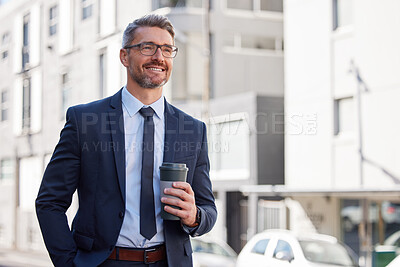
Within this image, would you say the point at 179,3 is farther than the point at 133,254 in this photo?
Yes

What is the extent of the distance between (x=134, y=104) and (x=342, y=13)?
38.1ft

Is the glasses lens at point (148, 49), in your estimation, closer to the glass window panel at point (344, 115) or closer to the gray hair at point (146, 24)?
the gray hair at point (146, 24)

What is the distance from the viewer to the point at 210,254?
12.5 meters

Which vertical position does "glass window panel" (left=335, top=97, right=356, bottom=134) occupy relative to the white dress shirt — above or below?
above

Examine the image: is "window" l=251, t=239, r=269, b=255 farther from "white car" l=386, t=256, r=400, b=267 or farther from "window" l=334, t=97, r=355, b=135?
"window" l=334, t=97, r=355, b=135

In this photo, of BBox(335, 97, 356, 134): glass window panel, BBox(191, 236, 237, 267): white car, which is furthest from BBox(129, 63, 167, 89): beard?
BBox(335, 97, 356, 134): glass window panel

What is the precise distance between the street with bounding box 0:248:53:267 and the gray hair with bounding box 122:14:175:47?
46.0ft

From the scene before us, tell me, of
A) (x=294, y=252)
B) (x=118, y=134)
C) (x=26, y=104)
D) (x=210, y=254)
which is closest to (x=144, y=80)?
(x=118, y=134)

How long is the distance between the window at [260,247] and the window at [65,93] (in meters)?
7.26

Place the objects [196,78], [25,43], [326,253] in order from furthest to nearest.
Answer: [25,43]
[196,78]
[326,253]

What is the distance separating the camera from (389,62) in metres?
11.9

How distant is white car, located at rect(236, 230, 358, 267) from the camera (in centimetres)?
798

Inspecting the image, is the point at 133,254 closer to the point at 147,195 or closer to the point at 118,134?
the point at 147,195

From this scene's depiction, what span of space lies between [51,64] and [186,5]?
3.77m
